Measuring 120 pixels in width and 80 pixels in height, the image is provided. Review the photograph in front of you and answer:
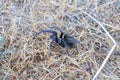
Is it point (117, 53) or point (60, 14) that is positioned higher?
point (60, 14)

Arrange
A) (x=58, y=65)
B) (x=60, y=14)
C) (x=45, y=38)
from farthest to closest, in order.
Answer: (x=60, y=14)
(x=45, y=38)
(x=58, y=65)

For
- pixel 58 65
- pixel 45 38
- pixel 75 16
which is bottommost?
pixel 58 65

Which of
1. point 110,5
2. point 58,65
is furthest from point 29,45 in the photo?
point 110,5

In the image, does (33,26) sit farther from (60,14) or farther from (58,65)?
(58,65)

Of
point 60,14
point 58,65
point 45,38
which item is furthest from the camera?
point 60,14

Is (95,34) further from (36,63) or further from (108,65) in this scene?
(36,63)

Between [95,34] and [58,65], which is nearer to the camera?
[58,65]

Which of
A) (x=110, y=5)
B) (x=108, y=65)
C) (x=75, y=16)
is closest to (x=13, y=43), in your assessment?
(x=75, y=16)
